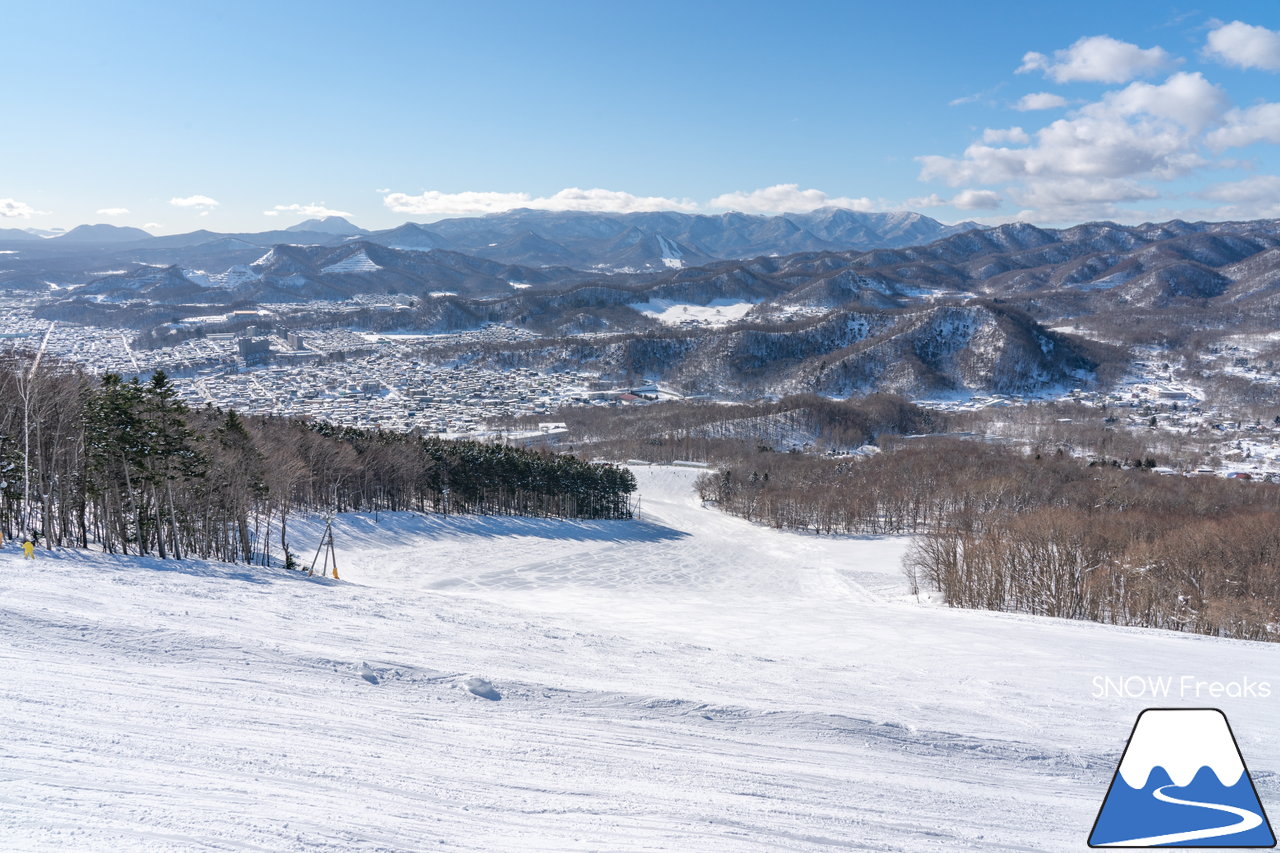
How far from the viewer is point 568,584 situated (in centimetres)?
3656

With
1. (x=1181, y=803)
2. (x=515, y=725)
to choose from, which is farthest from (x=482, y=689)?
(x=1181, y=803)

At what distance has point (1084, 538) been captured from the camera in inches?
1323

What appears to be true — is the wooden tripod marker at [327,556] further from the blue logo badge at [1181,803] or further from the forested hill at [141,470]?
the blue logo badge at [1181,803]

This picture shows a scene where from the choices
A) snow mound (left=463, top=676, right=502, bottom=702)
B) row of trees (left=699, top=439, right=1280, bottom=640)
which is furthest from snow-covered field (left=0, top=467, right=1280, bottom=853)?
row of trees (left=699, top=439, right=1280, bottom=640)

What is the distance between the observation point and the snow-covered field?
21.8 feet

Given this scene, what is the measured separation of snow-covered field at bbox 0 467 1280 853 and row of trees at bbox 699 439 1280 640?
1325 cm

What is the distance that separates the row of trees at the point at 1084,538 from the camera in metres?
29.2

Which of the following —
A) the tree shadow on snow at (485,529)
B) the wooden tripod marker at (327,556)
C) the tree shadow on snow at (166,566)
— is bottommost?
the tree shadow on snow at (485,529)

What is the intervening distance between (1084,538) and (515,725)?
112ft

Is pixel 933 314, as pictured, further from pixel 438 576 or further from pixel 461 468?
pixel 438 576

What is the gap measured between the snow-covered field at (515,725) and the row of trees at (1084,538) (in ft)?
43.5

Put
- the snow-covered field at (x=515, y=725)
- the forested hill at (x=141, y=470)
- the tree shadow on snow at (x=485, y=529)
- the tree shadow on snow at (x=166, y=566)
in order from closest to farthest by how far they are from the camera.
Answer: the snow-covered field at (x=515, y=725) < the tree shadow on snow at (x=166, y=566) < the forested hill at (x=141, y=470) < the tree shadow on snow at (x=485, y=529)

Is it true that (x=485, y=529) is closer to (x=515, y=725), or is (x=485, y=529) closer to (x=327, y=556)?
(x=327, y=556)

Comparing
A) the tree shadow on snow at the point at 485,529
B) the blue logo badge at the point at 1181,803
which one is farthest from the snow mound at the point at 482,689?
the tree shadow on snow at the point at 485,529
